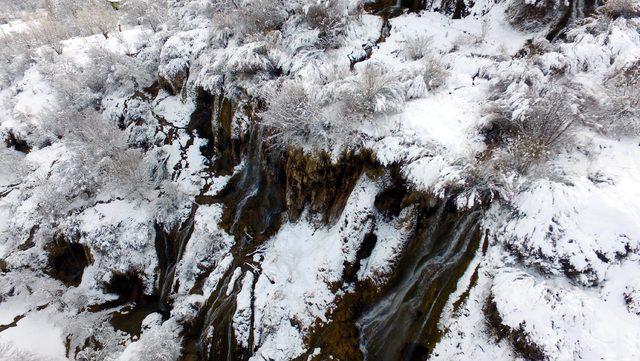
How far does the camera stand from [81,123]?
49.0 feet

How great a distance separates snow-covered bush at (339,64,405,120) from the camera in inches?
360

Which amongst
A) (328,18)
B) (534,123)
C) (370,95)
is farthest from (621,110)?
(328,18)

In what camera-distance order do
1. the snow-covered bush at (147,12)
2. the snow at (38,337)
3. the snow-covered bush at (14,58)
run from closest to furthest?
1. the snow at (38,337)
2. the snow-covered bush at (147,12)
3. the snow-covered bush at (14,58)

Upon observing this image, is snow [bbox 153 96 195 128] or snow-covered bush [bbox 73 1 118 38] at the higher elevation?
snow-covered bush [bbox 73 1 118 38]

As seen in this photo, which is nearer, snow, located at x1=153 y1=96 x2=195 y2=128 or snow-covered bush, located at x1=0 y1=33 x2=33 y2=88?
snow, located at x1=153 y1=96 x2=195 y2=128

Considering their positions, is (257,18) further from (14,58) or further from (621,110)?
(14,58)

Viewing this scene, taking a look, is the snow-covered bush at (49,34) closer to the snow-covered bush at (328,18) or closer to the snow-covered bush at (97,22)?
the snow-covered bush at (97,22)

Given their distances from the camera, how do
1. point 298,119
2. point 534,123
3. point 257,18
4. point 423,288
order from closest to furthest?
point 423,288 < point 534,123 < point 298,119 < point 257,18

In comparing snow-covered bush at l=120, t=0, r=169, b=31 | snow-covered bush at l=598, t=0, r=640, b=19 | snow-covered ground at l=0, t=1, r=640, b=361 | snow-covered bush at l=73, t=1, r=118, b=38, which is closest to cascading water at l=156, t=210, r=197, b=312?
snow-covered ground at l=0, t=1, r=640, b=361

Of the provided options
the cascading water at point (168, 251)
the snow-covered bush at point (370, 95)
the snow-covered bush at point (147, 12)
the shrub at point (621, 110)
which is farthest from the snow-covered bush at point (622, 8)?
the snow-covered bush at point (147, 12)

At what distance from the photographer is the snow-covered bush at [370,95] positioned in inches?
360

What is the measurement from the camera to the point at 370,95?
9.27 m

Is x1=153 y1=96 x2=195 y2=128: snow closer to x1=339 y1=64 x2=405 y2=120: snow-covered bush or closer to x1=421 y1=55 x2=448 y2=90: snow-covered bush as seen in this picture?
x1=339 y1=64 x2=405 y2=120: snow-covered bush

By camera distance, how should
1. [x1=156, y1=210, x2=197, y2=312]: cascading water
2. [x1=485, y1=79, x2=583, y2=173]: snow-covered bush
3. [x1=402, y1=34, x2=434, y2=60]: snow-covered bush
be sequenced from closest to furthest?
[x1=485, y1=79, x2=583, y2=173]: snow-covered bush, [x1=402, y1=34, x2=434, y2=60]: snow-covered bush, [x1=156, y1=210, x2=197, y2=312]: cascading water
